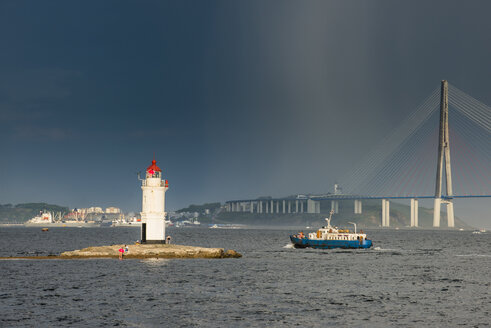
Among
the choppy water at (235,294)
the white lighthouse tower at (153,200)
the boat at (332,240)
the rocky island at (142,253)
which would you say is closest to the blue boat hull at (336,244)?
the boat at (332,240)

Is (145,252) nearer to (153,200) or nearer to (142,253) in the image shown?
(142,253)

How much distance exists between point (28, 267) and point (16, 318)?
3371cm

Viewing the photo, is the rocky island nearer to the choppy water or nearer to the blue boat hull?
the choppy water

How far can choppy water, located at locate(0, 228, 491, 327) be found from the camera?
37656mm

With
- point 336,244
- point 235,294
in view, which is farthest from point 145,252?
point 336,244

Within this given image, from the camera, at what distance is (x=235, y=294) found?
49.1 meters

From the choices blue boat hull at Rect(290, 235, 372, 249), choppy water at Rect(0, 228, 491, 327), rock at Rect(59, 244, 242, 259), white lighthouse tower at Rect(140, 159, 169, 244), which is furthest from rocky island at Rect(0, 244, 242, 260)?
blue boat hull at Rect(290, 235, 372, 249)

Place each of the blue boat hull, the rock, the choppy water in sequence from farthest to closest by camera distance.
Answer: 1. the blue boat hull
2. the rock
3. the choppy water

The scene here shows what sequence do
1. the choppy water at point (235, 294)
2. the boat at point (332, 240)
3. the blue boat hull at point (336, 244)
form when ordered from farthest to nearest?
1. the boat at point (332, 240)
2. the blue boat hull at point (336, 244)
3. the choppy water at point (235, 294)

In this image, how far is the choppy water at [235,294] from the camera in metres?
37.7

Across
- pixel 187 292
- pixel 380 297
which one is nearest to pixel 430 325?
pixel 380 297

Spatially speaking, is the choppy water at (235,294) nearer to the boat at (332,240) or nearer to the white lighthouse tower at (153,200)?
the white lighthouse tower at (153,200)

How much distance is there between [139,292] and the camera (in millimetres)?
49312

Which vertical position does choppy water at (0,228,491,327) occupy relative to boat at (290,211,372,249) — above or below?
below
